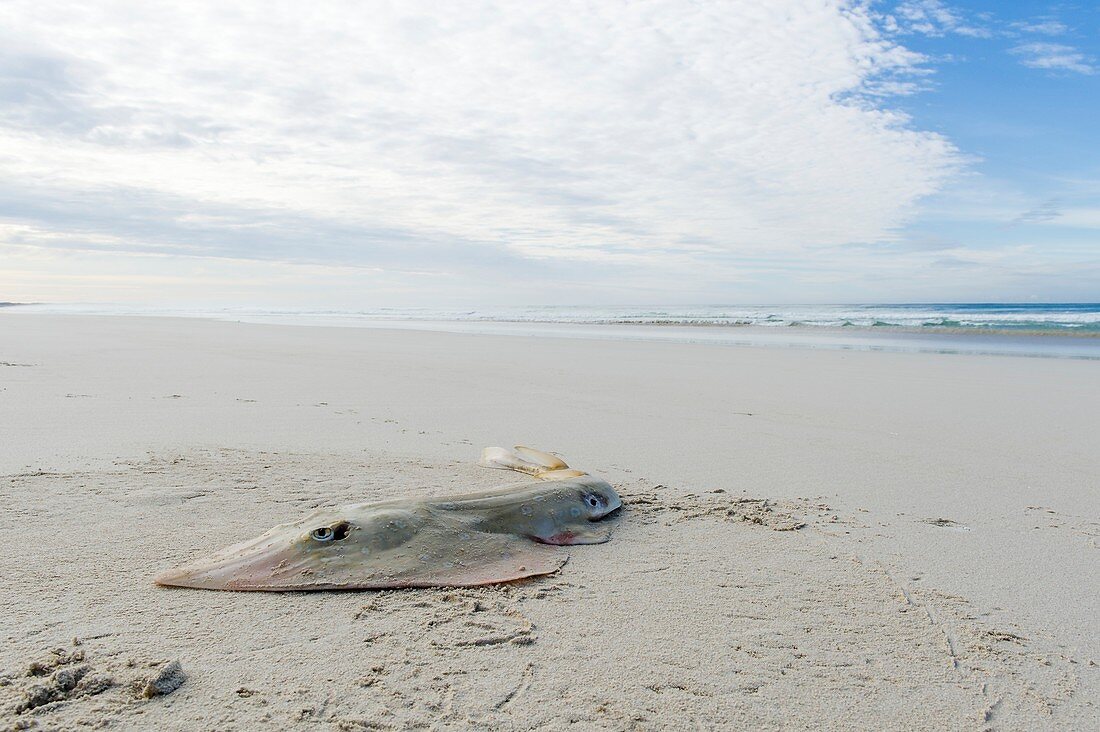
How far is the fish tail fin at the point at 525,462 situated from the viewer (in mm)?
4707

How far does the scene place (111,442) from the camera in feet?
16.7

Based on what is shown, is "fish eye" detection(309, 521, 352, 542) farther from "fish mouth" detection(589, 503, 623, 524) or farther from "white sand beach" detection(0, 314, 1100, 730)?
"fish mouth" detection(589, 503, 623, 524)

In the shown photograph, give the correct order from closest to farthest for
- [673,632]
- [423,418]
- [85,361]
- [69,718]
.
A: [69,718] → [673,632] → [423,418] → [85,361]

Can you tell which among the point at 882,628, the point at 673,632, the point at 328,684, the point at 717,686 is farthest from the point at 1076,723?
the point at 328,684

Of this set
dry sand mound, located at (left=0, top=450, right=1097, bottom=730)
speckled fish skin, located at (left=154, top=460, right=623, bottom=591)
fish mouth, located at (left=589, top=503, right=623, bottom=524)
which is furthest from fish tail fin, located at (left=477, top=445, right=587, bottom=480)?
dry sand mound, located at (left=0, top=450, right=1097, bottom=730)

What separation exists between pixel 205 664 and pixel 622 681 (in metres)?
1.29

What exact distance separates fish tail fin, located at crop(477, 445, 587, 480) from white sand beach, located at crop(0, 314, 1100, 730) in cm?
24

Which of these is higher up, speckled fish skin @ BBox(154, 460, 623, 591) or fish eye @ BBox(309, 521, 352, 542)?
fish eye @ BBox(309, 521, 352, 542)

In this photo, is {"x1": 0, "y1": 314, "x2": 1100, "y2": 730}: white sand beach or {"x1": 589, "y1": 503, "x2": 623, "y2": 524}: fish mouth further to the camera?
{"x1": 589, "y1": 503, "x2": 623, "y2": 524}: fish mouth

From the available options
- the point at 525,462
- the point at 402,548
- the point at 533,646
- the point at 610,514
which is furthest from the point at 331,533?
the point at 525,462

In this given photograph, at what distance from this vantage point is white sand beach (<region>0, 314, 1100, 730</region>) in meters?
2.10

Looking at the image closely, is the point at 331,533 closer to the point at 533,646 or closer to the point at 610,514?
the point at 533,646

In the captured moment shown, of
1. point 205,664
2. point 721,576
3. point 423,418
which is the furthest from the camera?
point 423,418

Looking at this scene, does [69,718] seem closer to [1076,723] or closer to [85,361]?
[1076,723]
